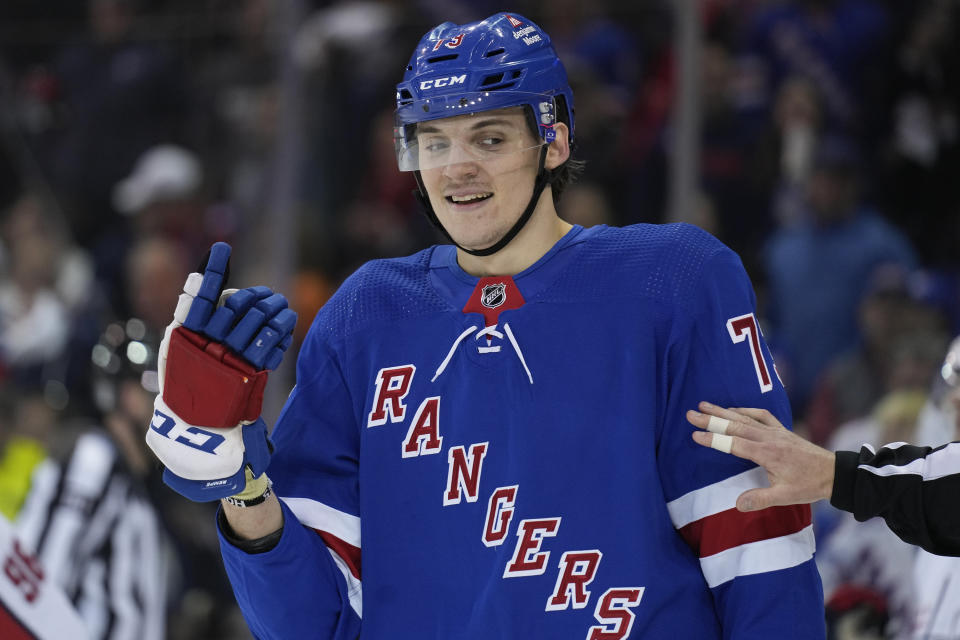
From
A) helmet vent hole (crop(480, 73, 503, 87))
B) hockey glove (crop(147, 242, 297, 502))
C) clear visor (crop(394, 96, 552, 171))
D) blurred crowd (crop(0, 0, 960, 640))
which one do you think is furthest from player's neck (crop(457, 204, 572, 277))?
blurred crowd (crop(0, 0, 960, 640))

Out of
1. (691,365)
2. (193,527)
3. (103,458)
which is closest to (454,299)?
(691,365)

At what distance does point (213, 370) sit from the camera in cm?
208

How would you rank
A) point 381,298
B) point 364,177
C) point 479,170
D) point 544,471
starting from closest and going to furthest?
point 544,471 → point 479,170 → point 381,298 → point 364,177

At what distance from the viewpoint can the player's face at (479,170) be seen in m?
2.31

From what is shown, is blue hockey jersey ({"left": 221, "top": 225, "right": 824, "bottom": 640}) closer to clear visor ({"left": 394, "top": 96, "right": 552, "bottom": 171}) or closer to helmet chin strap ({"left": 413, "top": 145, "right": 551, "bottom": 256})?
helmet chin strap ({"left": 413, "top": 145, "right": 551, "bottom": 256})

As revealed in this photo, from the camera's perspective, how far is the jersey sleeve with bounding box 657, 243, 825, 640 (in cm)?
211

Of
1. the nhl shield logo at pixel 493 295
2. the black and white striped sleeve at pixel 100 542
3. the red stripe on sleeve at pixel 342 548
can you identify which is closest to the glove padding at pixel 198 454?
the red stripe on sleeve at pixel 342 548

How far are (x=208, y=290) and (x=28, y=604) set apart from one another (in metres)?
0.81

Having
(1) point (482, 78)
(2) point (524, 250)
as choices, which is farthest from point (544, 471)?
(1) point (482, 78)

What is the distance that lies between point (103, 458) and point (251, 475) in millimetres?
1631

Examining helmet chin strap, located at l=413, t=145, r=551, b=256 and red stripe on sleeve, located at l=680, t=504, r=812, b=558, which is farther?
helmet chin strap, located at l=413, t=145, r=551, b=256

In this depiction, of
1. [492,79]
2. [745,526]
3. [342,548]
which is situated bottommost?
[342,548]

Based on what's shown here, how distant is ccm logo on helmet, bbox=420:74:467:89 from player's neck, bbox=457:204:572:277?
0.90 ft

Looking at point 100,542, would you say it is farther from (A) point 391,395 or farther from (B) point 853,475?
(B) point 853,475
